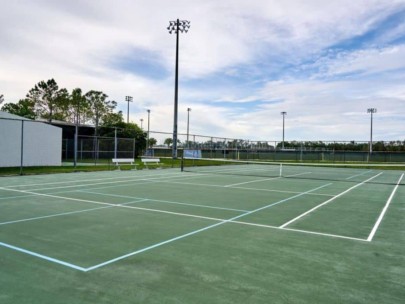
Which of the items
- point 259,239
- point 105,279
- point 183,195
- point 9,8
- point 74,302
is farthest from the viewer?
point 9,8

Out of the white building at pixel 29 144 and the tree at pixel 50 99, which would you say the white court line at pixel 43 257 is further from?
the tree at pixel 50 99

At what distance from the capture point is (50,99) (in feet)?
198

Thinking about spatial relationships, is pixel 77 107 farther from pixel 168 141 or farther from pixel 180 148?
pixel 180 148

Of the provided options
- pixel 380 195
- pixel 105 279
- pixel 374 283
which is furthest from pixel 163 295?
pixel 380 195

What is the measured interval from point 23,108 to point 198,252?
199 feet

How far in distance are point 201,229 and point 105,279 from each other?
3.01 meters

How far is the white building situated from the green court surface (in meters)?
18.1

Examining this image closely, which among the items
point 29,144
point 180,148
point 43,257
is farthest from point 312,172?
point 43,257

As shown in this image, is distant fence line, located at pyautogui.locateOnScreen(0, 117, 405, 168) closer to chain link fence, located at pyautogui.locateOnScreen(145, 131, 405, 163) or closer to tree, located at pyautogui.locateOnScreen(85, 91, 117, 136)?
chain link fence, located at pyautogui.locateOnScreen(145, 131, 405, 163)

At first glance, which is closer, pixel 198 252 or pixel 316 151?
pixel 198 252

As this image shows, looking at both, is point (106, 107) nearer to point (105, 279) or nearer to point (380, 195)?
point (380, 195)

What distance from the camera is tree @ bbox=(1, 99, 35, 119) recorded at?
5575 cm

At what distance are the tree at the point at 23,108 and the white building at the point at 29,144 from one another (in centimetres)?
2830

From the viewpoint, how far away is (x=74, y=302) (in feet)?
12.0
